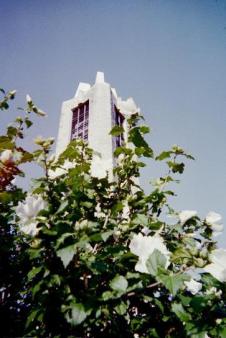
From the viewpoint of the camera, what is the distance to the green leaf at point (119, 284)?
1.61m

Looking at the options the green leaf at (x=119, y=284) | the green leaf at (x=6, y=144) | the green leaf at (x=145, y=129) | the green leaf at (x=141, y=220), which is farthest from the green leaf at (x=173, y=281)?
the green leaf at (x=6, y=144)

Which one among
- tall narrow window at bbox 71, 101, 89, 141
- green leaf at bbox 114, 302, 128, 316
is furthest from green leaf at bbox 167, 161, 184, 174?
tall narrow window at bbox 71, 101, 89, 141

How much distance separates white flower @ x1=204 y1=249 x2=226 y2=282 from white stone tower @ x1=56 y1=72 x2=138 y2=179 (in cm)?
1154

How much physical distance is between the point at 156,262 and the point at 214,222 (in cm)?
50

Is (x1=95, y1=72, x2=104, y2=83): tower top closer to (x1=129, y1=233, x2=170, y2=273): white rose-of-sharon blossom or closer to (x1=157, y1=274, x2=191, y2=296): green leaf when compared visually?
(x1=129, y1=233, x2=170, y2=273): white rose-of-sharon blossom

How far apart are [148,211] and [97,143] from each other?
11.9m

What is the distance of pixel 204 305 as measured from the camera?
1.66m

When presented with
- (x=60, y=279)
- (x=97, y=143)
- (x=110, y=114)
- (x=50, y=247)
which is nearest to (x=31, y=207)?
(x=50, y=247)

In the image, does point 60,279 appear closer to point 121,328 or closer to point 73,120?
point 121,328

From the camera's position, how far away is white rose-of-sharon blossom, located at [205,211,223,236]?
195 cm

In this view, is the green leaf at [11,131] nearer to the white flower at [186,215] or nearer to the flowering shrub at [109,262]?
the flowering shrub at [109,262]

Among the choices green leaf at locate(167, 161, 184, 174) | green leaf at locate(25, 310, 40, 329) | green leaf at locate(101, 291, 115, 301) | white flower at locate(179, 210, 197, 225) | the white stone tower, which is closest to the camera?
green leaf at locate(101, 291, 115, 301)

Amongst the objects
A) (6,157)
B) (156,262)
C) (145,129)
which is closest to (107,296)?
(156,262)

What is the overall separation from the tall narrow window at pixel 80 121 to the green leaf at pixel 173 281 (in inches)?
561
